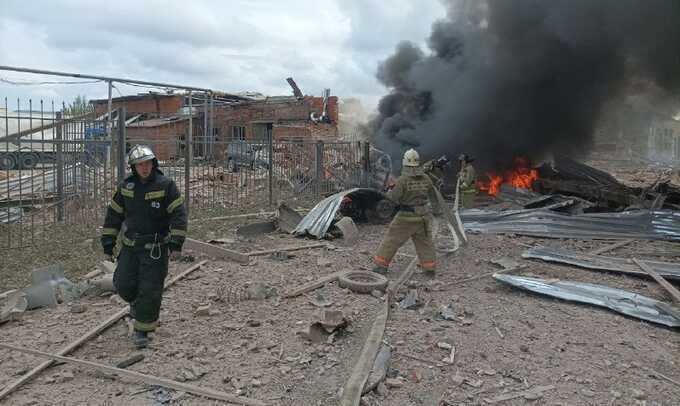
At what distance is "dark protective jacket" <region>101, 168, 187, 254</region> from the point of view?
3.94 metres

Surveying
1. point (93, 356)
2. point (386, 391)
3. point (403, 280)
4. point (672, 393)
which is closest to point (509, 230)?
point (403, 280)

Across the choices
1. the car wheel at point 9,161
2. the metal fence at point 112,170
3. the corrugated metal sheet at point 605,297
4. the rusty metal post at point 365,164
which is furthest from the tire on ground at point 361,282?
the rusty metal post at point 365,164

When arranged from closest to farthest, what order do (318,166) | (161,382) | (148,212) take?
(161,382), (148,212), (318,166)

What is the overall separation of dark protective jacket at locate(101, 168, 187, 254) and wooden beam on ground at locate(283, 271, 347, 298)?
1472mm

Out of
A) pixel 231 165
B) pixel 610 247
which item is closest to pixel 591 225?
pixel 610 247

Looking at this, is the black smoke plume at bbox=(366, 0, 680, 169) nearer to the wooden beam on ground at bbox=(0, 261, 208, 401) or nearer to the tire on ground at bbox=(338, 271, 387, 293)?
the tire on ground at bbox=(338, 271, 387, 293)

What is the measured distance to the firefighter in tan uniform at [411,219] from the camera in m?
6.11

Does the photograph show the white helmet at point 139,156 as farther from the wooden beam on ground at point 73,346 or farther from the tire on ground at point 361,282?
the tire on ground at point 361,282

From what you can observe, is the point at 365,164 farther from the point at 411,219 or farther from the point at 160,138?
the point at 411,219

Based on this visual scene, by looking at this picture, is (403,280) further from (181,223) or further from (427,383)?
(181,223)

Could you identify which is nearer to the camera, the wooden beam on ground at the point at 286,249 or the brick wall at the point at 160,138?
the wooden beam on ground at the point at 286,249

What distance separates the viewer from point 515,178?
15.4 metres

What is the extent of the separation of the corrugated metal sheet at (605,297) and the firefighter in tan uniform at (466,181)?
5.03m

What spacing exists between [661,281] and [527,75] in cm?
1112
